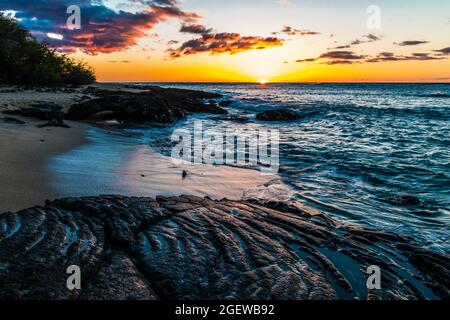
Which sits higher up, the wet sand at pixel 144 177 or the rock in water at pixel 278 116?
the rock in water at pixel 278 116

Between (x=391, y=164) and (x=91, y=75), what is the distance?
44.6 m

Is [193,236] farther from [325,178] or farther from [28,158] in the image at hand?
[325,178]

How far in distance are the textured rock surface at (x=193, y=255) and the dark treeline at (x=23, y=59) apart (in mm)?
30892

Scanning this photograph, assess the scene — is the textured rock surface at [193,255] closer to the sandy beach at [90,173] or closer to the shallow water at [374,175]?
the sandy beach at [90,173]

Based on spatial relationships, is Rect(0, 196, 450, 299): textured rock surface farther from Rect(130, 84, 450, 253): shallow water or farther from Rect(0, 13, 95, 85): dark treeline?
Rect(0, 13, 95, 85): dark treeline

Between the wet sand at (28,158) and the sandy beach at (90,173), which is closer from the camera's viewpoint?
the wet sand at (28,158)

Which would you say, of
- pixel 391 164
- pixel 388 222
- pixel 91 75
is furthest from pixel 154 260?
pixel 91 75

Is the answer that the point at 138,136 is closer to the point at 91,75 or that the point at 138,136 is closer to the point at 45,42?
the point at 45,42

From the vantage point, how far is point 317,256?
390 cm

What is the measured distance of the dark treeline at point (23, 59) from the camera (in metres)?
29.8

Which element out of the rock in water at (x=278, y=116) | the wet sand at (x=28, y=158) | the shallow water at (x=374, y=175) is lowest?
the shallow water at (x=374, y=175)

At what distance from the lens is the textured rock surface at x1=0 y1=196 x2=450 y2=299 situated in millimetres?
2912

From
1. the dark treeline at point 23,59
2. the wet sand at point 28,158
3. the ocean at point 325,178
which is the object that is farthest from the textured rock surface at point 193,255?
the dark treeline at point 23,59

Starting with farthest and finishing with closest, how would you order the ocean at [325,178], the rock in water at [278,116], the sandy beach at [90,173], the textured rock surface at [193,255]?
the rock in water at [278,116], the ocean at [325,178], the sandy beach at [90,173], the textured rock surface at [193,255]
